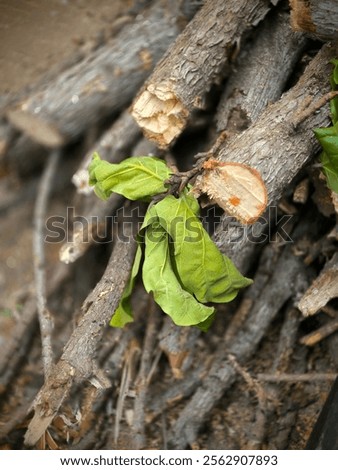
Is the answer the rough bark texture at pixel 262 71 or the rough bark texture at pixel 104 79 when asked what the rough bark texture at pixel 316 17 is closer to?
the rough bark texture at pixel 262 71

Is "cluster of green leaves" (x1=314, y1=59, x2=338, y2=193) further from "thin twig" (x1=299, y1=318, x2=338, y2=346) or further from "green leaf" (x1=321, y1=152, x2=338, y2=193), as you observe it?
"thin twig" (x1=299, y1=318, x2=338, y2=346)

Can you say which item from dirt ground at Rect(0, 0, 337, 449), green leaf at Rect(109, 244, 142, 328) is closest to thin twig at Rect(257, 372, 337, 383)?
dirt ground at Rect(0, 0, 337, 449)

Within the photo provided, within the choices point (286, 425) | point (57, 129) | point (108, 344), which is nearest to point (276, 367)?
point (286, 425)

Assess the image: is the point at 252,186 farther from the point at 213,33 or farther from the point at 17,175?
the point at 17,175

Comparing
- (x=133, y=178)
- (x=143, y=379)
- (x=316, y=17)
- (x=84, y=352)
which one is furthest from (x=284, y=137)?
(x=143, y=379)

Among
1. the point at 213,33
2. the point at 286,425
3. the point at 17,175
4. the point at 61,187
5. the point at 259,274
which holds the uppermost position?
the point at 213,33
